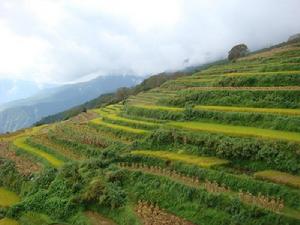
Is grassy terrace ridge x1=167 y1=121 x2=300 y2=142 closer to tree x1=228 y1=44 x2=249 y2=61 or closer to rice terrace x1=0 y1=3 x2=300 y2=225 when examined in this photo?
rice terrace x1=0 y1=3 x2=300 y2=225

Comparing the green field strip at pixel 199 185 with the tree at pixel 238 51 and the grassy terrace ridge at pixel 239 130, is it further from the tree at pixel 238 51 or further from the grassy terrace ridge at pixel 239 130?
the tree at pixel 238 51

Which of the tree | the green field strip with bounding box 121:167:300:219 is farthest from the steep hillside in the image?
→ the tree

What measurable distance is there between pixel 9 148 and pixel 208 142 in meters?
26.3

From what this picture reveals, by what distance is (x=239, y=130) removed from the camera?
1098 inches

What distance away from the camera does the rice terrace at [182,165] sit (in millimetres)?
21031

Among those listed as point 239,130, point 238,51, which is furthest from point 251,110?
point 238,51

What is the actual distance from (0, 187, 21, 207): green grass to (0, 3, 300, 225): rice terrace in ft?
0.31

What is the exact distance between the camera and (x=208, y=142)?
2700cm

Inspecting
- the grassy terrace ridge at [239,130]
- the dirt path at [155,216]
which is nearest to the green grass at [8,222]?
the dirt path at [155,216]

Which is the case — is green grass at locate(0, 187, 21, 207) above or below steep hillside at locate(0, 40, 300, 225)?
below

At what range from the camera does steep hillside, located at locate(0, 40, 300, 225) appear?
21.0m

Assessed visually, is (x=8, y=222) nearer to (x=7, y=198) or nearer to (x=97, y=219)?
(x=7, y=198)

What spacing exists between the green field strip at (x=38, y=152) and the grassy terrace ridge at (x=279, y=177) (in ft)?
58.7

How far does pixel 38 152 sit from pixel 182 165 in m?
19.0
